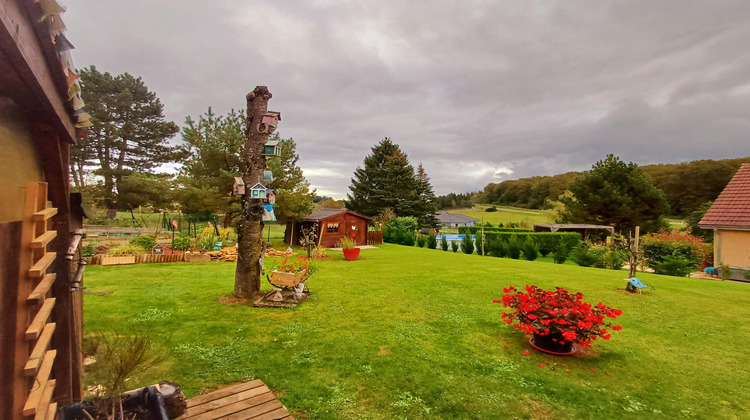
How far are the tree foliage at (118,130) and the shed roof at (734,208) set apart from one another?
38.2 metres

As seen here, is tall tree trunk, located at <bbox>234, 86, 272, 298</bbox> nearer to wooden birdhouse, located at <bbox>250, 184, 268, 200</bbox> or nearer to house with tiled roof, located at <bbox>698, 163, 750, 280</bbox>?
wooden birdhouse, located at <bbox>250, 184, 268, 200</bbox>

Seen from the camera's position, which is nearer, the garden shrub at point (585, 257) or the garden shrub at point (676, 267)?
the garden shrub at point (676, 267)

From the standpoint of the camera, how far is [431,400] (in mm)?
3699

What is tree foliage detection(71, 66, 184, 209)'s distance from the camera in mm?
25391

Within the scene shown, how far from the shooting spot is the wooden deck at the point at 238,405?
10.1 feet

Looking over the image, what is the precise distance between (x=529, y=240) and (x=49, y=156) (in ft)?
68.3

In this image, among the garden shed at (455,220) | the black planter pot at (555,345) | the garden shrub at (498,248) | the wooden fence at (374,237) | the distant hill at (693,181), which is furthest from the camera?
the garden shed at (455,220)

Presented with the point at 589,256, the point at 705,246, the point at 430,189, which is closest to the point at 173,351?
the point at 589,256

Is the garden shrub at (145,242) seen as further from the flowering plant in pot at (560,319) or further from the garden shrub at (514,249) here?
the garden shrub at (514,249)

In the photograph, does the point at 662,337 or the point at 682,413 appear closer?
the point at 682,413

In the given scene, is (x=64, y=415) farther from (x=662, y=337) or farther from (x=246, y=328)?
(x=662, y=337)

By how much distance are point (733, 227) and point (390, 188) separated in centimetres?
3187

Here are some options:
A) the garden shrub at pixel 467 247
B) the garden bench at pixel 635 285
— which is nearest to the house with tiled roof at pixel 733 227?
the garden bench at pixel 635 285

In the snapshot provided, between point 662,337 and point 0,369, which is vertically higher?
point 0,369
